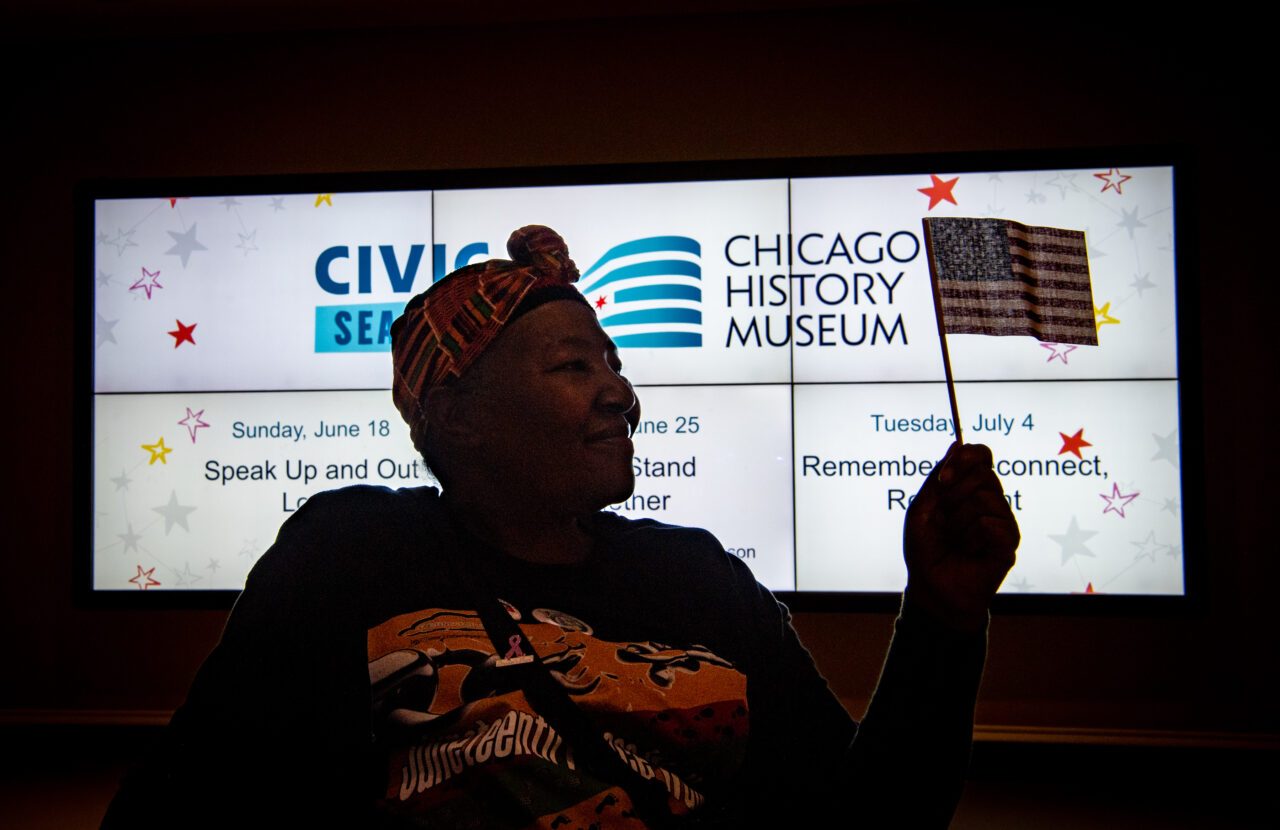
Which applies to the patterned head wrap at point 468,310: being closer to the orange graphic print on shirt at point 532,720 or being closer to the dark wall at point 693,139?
the orange graphic print on shirt at point 532,720

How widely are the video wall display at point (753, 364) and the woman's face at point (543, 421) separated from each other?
2.78 feet

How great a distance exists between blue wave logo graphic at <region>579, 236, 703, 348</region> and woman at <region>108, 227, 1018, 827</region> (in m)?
0.80

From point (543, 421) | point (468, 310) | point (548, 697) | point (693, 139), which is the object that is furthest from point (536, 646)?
point (693, 139)

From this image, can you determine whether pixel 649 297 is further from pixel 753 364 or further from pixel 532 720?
pixel 532 720

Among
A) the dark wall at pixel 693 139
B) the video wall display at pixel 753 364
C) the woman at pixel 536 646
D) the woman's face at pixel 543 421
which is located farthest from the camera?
the dark wall at pixel 693 139

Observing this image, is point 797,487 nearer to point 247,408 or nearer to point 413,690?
point 413,690

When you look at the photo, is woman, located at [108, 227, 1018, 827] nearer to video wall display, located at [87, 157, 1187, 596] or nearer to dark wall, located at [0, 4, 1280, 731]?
video wall display, located at [87, 157, 1187, 596]

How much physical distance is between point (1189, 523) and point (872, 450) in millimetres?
923

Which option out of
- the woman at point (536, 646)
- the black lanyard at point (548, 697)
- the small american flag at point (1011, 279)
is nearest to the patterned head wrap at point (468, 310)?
the woman at point (536, 646)

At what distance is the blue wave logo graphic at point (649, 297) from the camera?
2.57 m

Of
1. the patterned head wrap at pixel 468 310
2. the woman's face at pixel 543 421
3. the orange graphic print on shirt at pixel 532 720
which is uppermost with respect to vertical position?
the patterned head wrap at pixel 468 310

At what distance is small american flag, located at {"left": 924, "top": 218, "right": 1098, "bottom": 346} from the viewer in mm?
1446

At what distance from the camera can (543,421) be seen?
5.43 feet

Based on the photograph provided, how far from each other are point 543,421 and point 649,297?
3.29ft
